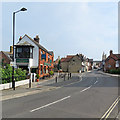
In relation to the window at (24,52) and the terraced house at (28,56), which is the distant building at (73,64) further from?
the window at (24,52)

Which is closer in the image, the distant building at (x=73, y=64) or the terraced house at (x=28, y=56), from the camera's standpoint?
the terraced house at (x=28, y=56)

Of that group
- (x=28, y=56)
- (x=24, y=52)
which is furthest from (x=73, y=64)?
(x=24, y=52)

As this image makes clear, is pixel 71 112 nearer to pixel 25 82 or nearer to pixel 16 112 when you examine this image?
pixel 16 112

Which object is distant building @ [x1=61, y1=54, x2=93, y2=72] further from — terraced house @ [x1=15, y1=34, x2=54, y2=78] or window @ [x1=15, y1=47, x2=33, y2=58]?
window @ [x1=15, y1=47, x2=33, y2=58]

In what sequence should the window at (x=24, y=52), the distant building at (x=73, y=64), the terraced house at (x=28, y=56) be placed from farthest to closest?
the distant building at (x=73, y=64) < the window at (x=24, y=52) < the terraced house at (x=28, y=56)

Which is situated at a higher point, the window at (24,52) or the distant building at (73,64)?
the window at (24,52)

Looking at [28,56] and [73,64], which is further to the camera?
[73,64]

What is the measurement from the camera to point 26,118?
6660 mm

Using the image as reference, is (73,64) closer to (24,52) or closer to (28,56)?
(28,56)

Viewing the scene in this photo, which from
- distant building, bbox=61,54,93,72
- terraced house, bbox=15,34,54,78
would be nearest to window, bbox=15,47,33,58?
terraced house, bbox=15,34,54,78

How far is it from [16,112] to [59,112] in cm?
249

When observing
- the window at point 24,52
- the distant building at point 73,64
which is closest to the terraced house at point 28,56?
the window at point 24,52

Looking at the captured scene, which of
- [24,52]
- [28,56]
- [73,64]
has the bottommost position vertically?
[73,64]

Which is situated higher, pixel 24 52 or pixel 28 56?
pixel 24 52
